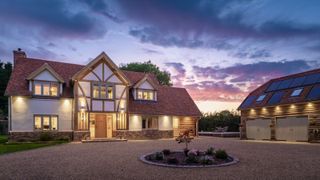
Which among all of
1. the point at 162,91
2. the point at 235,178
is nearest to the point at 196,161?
the point at 235,178

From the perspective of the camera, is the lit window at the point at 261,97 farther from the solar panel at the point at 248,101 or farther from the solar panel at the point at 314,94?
the solar panel at the point at 314,94

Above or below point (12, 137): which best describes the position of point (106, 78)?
above

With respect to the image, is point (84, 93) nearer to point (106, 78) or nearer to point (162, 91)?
point (106, 78)

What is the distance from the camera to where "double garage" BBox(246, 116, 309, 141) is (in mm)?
26906

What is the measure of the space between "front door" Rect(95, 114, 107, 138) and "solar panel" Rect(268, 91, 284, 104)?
16.9m

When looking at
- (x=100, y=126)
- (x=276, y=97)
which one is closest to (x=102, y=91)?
(x=100, y=126)

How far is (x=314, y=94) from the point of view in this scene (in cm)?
2609

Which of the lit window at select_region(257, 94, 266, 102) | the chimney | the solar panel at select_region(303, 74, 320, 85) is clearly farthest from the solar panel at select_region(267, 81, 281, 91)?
the chimney

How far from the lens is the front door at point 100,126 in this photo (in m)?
31.7

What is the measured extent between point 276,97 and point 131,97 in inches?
597

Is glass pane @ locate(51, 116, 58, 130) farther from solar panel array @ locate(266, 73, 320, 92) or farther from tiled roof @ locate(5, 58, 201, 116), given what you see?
solar panel array @ locate(266, 73, 320, 92)

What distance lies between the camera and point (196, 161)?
12633 mm

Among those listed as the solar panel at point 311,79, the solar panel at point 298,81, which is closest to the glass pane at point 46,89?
the solar panel at point 298,81

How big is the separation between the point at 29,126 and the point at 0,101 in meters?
33.8
